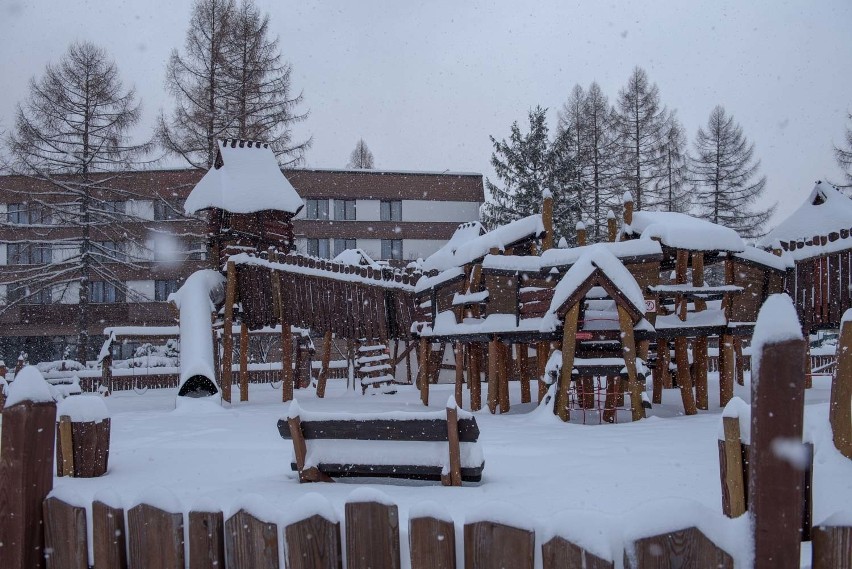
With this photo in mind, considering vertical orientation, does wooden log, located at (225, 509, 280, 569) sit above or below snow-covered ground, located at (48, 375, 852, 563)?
above

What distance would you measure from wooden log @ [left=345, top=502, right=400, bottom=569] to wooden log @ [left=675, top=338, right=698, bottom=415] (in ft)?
34.3

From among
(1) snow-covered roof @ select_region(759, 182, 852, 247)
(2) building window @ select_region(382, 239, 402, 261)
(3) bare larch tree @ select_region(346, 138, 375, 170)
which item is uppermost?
(3) bare larch tree @ select_region(346, 138, 375, 170)

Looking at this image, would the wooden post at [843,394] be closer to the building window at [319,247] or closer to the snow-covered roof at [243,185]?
the snow-covered roof at [243,185]

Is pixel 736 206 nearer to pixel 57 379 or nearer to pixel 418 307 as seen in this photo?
pixel 418 307

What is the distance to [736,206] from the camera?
124 ft

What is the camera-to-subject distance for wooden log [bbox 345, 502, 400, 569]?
8.98ft

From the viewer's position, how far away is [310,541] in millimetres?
2754

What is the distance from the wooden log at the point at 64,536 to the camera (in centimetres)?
311

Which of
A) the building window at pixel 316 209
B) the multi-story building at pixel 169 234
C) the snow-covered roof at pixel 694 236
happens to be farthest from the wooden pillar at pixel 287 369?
the building window at pixel 316 209

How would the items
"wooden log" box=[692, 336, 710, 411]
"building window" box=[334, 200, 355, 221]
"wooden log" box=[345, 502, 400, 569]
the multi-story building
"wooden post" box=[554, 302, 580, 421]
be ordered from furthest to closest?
"building window" box=[334, 200, 355, 221] < the multi-story building < "wooden log" box=[692, 336, 710, 411] < "wooden post" box=[554, 302, 580, 421] < "wooden log" box=[345, 502, 400, 569]

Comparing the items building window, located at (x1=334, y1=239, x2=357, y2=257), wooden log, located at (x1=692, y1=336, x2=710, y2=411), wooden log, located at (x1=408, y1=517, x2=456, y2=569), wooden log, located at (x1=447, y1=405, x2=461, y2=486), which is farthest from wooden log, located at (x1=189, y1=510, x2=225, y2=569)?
building window, located at (x1=334, y1=239, x2=357, y2=257)

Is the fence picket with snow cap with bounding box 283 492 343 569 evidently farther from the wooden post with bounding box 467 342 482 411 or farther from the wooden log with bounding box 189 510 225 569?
the wooden post with bounding box 467 342 482 411

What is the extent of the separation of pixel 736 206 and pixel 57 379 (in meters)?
33.0

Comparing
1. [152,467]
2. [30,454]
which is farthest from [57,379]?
[30,454]
